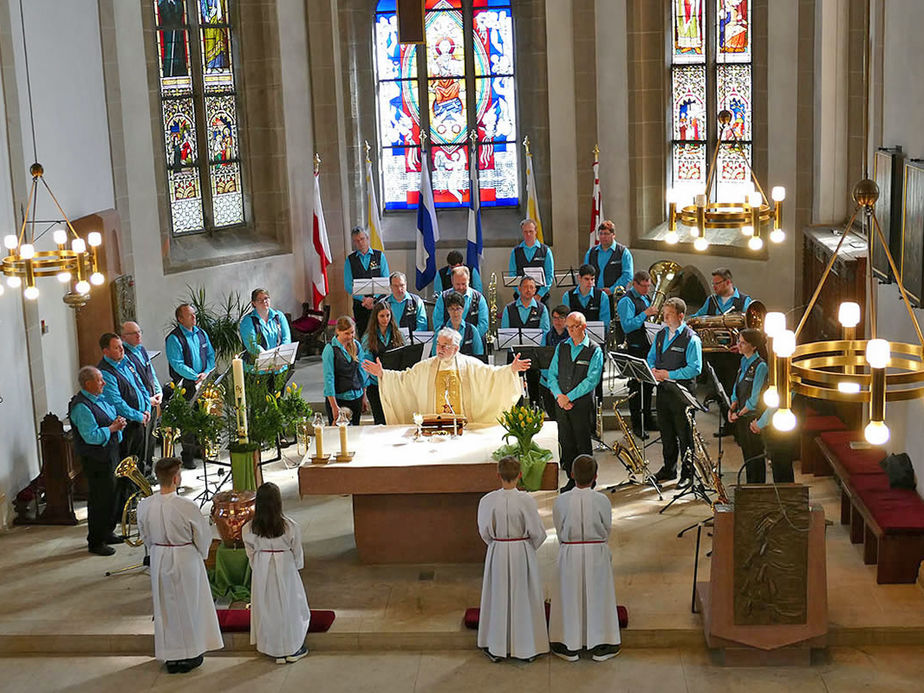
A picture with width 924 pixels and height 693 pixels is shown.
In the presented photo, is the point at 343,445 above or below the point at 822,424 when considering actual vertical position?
above

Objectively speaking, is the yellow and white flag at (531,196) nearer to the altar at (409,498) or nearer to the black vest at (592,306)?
the black vest at (592,306)

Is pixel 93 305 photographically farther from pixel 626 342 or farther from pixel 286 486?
pixel 626 342

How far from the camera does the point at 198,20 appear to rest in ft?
55.0

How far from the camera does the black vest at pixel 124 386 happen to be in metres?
11.5

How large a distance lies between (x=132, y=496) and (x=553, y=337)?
450cm

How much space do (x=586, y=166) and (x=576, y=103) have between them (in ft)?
2.79

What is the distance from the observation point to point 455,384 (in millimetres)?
10891

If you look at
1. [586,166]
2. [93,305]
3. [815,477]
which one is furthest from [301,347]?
[815,477]

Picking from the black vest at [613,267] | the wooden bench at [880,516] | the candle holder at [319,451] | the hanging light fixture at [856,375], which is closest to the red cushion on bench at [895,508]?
the wooden bench at [880,516]

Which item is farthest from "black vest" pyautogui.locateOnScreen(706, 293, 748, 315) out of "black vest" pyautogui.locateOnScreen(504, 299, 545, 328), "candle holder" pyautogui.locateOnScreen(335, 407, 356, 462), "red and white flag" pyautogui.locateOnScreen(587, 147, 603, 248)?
"candle holder" pyautogui.locateOnScreen(335, 407, 356, 462)

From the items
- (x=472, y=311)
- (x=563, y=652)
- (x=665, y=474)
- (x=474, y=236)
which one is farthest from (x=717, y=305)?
(x=563, y=652)

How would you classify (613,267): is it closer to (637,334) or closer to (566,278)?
(637,334)

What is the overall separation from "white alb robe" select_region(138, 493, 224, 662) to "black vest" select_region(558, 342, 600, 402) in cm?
408

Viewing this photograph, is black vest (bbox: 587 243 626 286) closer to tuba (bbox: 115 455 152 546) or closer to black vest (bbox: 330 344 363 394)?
black vest (bbox: 330 344 363 394)
